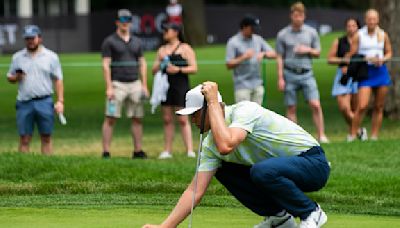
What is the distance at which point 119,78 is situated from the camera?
52.9ft

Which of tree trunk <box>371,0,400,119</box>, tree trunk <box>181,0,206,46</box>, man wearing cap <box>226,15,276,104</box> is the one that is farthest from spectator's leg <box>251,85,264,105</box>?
tree trunk <box>181,0,206,46</box>

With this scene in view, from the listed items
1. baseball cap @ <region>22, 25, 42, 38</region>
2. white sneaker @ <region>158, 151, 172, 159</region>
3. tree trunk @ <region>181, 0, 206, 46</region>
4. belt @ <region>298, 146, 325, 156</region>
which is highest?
baseball cap @ <region>22, 25, 42, 38</region>

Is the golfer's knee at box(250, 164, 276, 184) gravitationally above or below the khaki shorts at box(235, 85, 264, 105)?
above

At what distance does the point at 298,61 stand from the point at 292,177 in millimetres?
8779

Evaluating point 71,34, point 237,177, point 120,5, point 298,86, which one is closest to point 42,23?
point 71,34

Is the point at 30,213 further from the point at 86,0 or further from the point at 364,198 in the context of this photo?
the point at 86,0

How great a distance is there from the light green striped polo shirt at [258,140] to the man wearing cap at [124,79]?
7560 mm

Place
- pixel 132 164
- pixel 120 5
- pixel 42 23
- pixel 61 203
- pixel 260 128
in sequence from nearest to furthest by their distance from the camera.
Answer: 1. pixel 260 128
2. pixel 61 203
3. pixel 132 164
4. pixel 42 23
5. pixel 120 5

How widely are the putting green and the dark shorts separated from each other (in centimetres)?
497

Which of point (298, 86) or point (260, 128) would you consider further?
point (298, 86)

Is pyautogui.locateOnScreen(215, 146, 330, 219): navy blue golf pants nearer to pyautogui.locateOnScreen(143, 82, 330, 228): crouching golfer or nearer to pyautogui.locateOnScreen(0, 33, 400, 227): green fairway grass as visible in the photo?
pyautogui.locateOnScreen(143, 82, 330, 228): crouching golfer

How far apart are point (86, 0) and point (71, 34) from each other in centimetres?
913

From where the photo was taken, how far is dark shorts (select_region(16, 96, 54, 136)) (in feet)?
50.8

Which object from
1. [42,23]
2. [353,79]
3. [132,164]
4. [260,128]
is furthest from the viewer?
[42,23]
